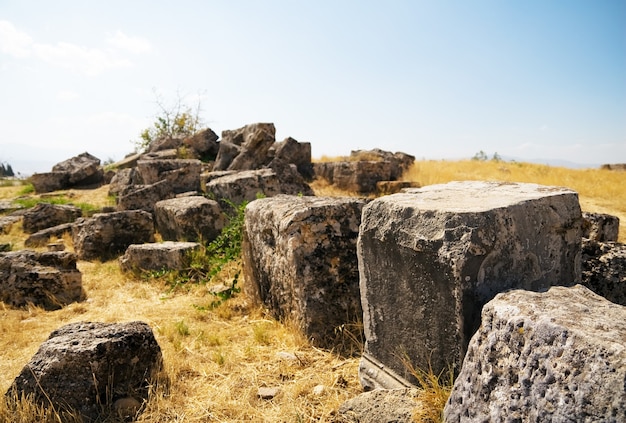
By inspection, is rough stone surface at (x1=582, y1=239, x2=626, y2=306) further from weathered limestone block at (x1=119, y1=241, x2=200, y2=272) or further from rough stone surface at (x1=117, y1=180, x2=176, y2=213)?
rough stone surface at (x1=117, y1=180, x2=176, y2=213)

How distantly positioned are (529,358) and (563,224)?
3.24 ft

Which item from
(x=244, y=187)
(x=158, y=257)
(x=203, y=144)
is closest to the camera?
(x=158, y=257)

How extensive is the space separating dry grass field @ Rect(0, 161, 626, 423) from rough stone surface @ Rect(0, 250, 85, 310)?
0.53 ft

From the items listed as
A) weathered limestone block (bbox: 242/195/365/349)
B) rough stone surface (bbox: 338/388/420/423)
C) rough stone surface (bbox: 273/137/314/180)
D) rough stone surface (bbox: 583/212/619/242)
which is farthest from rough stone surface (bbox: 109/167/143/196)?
rough stone surface (bbox: 338/388/420/423)

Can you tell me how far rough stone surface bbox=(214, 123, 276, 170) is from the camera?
11445 mm

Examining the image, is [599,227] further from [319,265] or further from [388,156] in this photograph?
[388,156]

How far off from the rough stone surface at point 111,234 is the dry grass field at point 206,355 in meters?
0.81

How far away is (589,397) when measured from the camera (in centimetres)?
122

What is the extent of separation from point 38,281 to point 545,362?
16.2 feet

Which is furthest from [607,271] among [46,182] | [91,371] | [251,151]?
[46,182]

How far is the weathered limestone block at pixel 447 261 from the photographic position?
1905 mm

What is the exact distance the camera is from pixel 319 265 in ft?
10.7

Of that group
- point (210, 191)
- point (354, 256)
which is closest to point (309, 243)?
point (354, 256)

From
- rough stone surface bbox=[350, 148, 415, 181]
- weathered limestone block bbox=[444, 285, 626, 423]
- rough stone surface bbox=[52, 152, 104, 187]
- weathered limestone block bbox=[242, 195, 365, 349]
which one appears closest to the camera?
weathered limestone block bbox=[444, 285, 626, 423]
